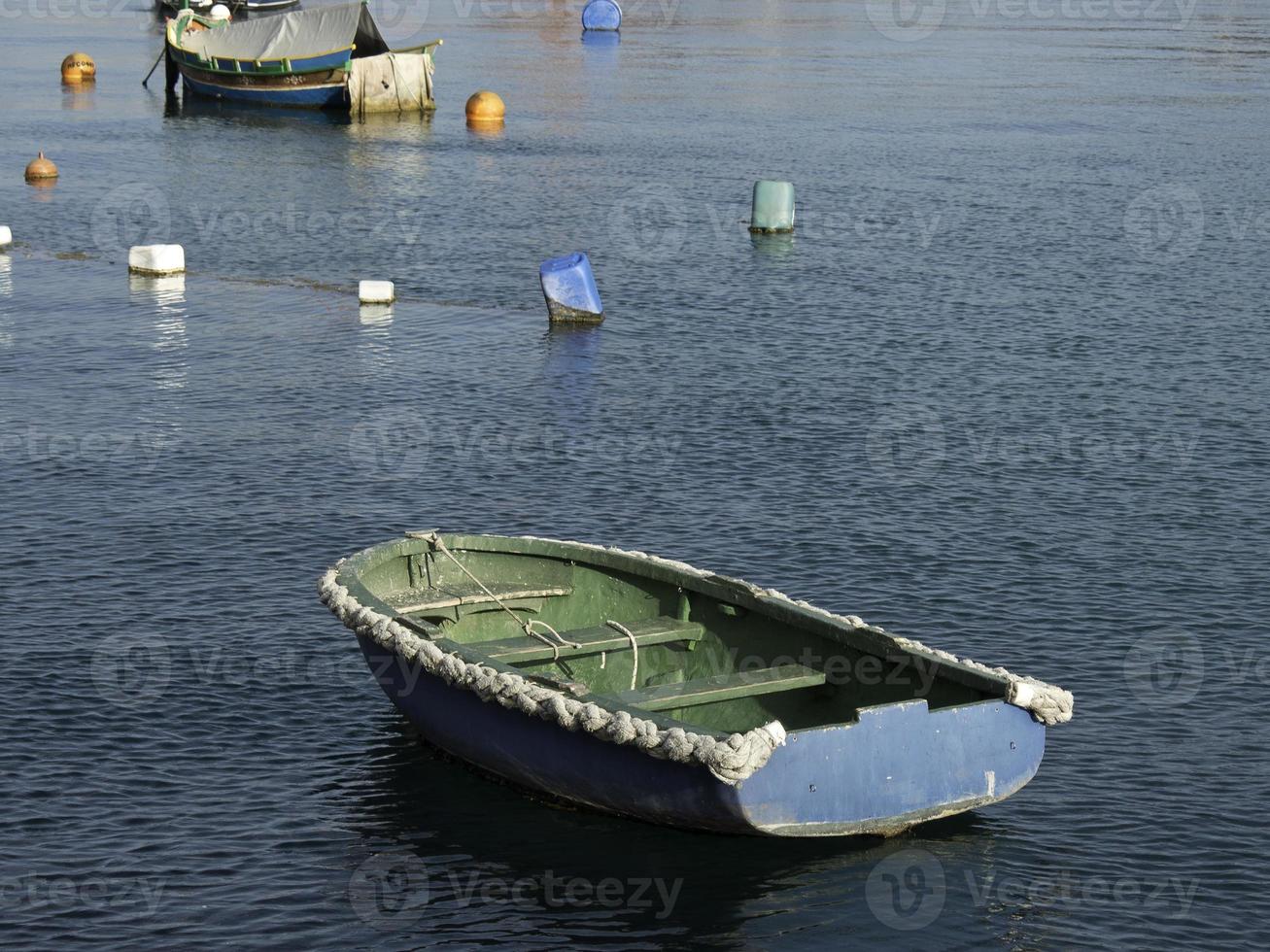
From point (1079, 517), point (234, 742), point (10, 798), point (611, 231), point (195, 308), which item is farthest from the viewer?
point (611, 231)

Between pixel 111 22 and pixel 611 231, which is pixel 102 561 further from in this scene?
pixel 111 22

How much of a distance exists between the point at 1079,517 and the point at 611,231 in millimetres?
24808

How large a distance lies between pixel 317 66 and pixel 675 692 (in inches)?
2421

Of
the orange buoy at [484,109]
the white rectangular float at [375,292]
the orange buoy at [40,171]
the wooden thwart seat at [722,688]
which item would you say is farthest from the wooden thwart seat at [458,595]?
the orange buoy at [484,109]

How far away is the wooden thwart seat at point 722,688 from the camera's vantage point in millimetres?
15430

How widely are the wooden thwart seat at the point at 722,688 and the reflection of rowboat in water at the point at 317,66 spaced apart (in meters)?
59.4

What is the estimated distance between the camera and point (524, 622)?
18.2 meters

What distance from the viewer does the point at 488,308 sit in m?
38.8

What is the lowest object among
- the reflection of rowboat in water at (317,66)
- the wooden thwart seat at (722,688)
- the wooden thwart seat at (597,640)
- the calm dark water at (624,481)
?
the calm dark water at (624,481)

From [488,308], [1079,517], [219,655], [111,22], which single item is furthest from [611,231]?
[111,22]

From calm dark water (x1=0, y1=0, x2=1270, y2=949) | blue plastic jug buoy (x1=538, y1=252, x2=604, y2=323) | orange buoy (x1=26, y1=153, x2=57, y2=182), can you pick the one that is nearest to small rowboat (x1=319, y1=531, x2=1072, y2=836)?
calm dark water (x1=0, y1=0, x2=1270, y2=949)

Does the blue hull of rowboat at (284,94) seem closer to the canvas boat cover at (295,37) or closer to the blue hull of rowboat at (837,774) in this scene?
the canvas boat cover at (295,37)

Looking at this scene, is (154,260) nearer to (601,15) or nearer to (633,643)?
(633,643)

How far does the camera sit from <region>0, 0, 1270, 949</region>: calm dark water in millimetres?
14875
